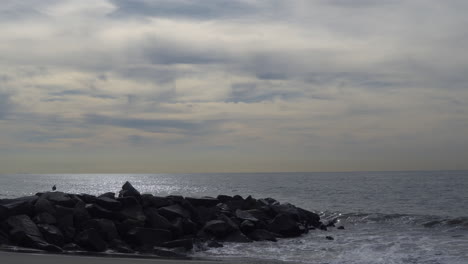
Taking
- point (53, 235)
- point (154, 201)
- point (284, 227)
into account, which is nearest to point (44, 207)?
point (53, 235)

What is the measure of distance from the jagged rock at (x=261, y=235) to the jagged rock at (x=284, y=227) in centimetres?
110

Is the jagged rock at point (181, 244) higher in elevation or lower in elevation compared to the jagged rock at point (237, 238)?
higher

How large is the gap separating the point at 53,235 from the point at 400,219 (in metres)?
18.6

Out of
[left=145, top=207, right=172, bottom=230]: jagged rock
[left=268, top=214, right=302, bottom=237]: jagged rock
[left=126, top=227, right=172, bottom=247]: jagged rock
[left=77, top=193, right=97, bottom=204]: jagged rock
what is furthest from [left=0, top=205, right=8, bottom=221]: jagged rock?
[left=268, top=214, right=302, bottom=237]: jagged rock

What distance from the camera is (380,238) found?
18938 mm

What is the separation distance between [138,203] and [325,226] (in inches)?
379

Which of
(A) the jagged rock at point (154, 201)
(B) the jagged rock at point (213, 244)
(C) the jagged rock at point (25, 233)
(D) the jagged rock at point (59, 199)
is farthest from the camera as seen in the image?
(A) the jagged rock at point (154, 201)

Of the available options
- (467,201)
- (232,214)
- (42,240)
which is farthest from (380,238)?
(467,201)

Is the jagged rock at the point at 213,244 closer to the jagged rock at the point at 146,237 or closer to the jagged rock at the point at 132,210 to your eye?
the jagged rock at the point at 146,237

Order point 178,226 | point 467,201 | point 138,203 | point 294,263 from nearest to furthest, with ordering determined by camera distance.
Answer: point 294,263 → point 178,226 → point 138,203 → point 467,201

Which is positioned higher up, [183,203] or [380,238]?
[183,203]

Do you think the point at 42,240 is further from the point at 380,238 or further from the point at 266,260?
the point at 380,238

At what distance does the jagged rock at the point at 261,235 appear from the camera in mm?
18719

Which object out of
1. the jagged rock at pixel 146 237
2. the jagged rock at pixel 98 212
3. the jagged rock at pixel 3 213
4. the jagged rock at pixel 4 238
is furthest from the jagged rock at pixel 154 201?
the jagged rock at pixel 4 238
